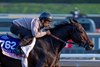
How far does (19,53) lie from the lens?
10938 millimetres

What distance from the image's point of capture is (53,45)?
11117 mm

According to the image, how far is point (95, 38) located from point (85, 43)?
6.33 metres

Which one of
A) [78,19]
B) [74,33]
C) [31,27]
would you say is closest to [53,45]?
[74,33]

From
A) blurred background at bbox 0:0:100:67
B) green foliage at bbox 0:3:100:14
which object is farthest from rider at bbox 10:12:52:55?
green foliage at bbox 0:3:100:14

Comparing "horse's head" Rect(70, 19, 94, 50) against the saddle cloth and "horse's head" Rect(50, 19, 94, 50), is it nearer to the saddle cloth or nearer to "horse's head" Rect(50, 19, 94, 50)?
"horse's head" Rect(50, 19, 94, 50)

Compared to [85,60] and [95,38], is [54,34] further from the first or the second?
[95,38]

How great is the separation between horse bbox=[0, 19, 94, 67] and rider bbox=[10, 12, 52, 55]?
22 centimetres

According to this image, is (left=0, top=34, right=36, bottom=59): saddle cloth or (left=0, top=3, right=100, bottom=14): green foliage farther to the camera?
(left=0, top=3, right=100, bottom=14): green foliage

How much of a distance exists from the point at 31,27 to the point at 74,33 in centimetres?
93

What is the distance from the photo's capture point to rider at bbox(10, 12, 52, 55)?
35.5 feet

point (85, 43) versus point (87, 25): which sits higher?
point (85, 43)

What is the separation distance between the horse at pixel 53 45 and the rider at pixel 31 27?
221 mm

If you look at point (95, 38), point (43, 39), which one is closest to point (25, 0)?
point (95, 38)

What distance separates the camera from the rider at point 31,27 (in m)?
10.8
